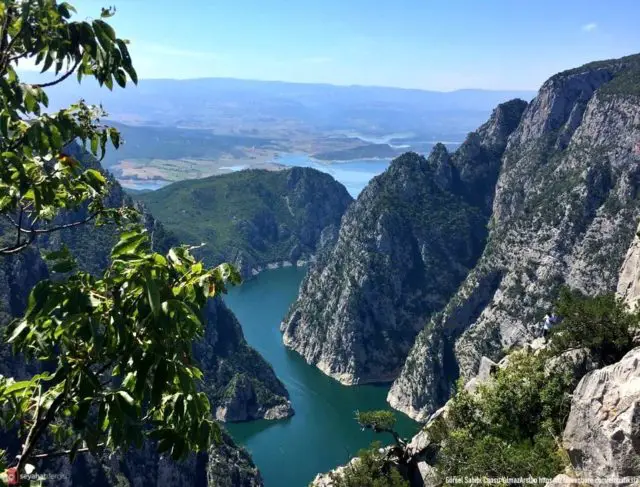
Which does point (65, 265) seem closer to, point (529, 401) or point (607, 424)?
point (607, 424)

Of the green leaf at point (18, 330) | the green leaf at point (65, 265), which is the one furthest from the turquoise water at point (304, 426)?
the green leaf at point (18, 330)

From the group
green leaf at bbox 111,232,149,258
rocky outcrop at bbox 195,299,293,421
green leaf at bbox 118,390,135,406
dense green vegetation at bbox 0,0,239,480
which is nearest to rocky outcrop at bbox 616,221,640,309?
dense green vegetation at bbox 0,0,239,480

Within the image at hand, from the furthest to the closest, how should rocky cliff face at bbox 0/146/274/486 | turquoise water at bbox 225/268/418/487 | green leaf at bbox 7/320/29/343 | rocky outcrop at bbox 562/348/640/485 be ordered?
turquoise water at bbox 225/268/418/487
rocky cliff face at bbox 0/146/274/486
rocky outcrop at bbox 562/348/640/485
green leaf at bbox 7/320/29/343

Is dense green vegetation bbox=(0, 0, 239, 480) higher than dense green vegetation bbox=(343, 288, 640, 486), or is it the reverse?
dense green vegetation bbox=(0, 0, 239, 480)

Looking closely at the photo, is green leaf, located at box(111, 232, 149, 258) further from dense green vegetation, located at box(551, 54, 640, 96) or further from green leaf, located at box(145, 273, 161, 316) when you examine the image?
dense green vegetation, located at box(551, 54, 640, 96)

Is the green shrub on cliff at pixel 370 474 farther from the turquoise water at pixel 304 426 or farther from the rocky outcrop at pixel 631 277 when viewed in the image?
the turquoise water at pixel 304 426

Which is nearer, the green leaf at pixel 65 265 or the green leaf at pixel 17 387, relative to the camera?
the green leaf at pixel 65 265

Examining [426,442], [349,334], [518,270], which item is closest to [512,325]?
[518,270]
